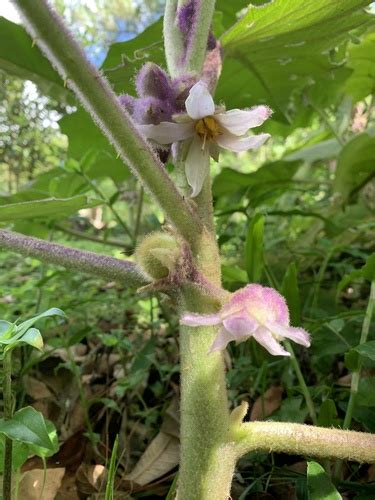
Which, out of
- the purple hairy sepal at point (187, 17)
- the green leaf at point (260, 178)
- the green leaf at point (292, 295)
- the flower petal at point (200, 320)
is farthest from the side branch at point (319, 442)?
the green leaf at point (260, 178)

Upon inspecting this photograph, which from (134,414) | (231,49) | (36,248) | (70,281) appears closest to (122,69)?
(231,49)

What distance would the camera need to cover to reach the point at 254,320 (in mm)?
570

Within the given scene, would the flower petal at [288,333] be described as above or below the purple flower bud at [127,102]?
below

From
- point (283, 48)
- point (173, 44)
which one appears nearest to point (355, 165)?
point (283, 48)

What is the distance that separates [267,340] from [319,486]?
0.16m

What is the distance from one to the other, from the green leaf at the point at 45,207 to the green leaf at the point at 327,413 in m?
0.44

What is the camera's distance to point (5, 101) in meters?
2.46

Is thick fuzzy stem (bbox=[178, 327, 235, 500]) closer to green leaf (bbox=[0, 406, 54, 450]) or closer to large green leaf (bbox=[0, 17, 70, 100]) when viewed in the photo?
green leaf (bbox=[0, 406, 54, 450])

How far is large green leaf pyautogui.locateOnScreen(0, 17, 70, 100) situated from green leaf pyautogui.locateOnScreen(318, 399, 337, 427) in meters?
0.82

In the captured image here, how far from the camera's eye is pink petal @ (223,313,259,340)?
1.85 ft

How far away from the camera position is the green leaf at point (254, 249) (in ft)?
2.97

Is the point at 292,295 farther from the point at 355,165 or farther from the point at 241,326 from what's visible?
the point at 355,165

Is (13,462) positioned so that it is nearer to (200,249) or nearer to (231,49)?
(200,249)

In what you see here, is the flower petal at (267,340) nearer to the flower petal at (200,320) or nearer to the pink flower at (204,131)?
the flower petal at (200,320)
